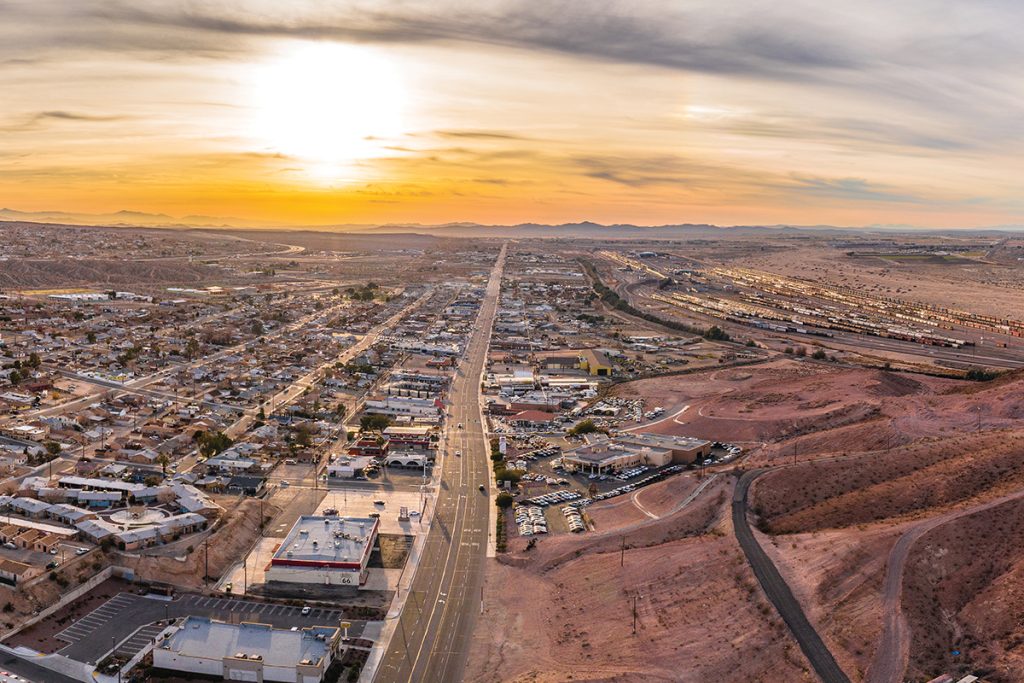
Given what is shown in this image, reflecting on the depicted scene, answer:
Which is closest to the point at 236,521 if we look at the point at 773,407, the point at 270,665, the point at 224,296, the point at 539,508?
the point at 270,665

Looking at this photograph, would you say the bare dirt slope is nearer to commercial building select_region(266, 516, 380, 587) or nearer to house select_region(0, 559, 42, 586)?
commercial building select_region(266, 516, 380, 587)

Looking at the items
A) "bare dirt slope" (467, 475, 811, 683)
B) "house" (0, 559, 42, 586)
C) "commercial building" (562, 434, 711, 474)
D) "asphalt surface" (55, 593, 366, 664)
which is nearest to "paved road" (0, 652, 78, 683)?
"asphalt surface" (55, 593, 366, 664)

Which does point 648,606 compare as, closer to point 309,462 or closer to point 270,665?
point 270,665

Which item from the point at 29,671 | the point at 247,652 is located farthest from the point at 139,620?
the point at 247,652

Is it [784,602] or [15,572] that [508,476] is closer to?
[784,602]

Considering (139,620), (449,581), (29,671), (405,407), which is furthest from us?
(405,407)
